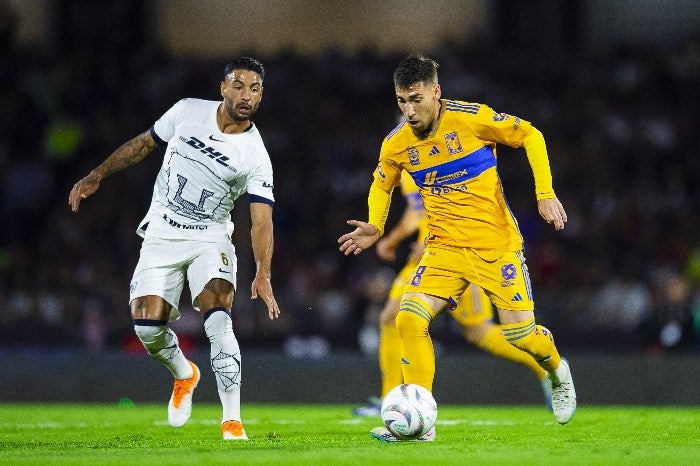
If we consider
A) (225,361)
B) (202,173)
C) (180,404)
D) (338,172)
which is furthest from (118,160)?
(338,172)

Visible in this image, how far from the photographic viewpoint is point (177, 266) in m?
8.32

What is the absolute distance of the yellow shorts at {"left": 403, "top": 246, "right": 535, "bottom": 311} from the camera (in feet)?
26.2

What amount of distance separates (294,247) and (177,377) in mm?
7139

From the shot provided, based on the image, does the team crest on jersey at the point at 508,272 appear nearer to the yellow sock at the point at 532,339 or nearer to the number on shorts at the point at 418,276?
the yellow sock at the point at 532,339

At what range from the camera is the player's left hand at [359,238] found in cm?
775

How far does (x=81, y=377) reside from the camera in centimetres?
1315

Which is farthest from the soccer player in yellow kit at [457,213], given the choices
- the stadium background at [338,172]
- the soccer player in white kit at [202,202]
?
the stadium background at [338,172]

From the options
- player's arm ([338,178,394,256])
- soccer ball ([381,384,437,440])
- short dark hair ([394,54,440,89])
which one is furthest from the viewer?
player's arm ([338,178,394,256])

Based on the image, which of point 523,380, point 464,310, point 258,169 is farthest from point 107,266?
point 258,169

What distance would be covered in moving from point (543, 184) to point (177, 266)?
2.51 m

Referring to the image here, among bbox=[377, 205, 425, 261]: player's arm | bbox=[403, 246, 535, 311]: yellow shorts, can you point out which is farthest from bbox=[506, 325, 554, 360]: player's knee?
bbox=[377, 205, 425, 261]: player's arm

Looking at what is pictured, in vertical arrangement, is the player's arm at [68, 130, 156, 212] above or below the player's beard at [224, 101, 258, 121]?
below

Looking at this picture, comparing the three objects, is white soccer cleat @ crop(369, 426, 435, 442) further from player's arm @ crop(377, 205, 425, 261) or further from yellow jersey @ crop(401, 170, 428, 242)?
yellow jersey @ crop(401, 170, 428, 242)

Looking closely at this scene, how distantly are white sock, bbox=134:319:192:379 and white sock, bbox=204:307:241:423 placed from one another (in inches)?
22.6
